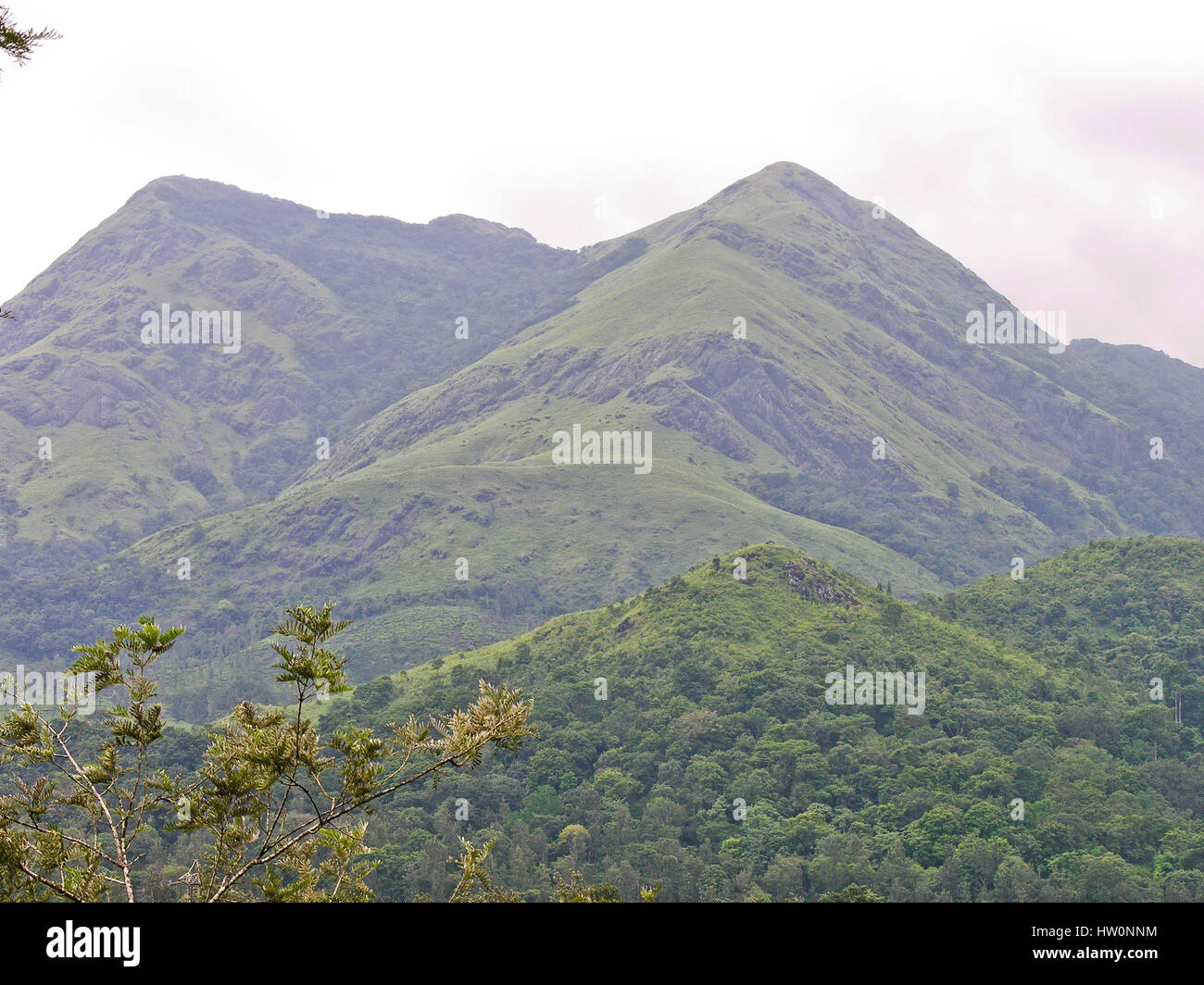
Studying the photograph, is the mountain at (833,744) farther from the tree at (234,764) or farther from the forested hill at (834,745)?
the tree at (234,764)

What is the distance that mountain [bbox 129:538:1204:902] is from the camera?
9019 centimetres

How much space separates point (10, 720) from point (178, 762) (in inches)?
4682

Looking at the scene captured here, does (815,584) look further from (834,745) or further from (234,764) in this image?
(234,764)

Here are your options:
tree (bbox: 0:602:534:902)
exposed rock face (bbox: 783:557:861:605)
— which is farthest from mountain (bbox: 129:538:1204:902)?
tree (bbox: 0:602:534:902)

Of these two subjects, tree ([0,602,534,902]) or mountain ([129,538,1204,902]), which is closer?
tree ([0,602,534,902])

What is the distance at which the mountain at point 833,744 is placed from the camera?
296ft

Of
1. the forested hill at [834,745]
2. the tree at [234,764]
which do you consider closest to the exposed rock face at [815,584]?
the forested hill at [834,745]

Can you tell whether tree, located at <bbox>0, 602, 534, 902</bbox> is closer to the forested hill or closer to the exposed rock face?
the forested hill
